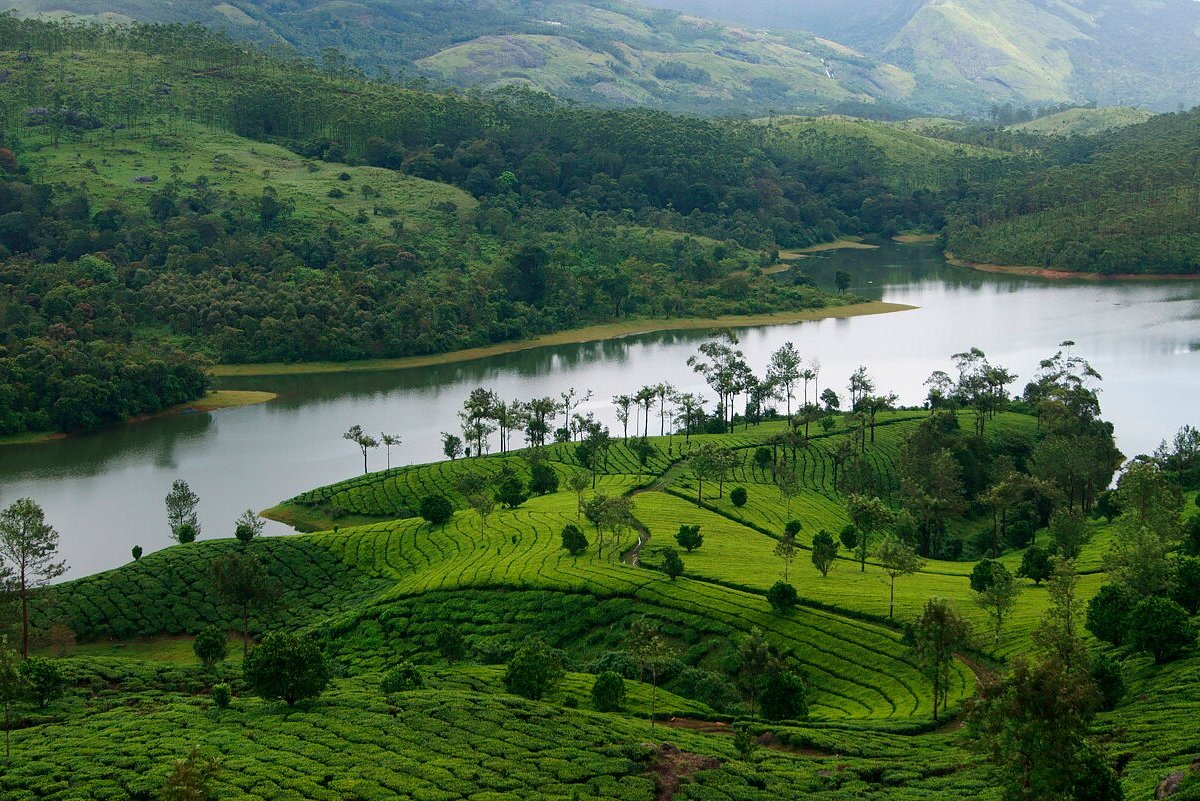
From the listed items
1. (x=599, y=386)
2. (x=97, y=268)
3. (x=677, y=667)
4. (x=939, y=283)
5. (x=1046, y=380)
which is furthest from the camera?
(x=939, y=283)

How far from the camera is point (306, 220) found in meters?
141

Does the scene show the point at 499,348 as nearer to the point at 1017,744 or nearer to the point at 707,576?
the point at 707,576

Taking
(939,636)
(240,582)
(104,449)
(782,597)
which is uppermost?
(939,636)

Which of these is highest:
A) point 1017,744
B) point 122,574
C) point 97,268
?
point 97,268

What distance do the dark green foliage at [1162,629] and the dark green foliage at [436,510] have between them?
3691 centimetres

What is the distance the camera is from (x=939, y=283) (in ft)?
517

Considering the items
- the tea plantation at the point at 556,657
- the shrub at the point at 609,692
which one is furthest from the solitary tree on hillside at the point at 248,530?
the shrub at the point at 609,692

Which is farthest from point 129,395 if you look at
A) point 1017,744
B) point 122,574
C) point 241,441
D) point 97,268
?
point 1017,744

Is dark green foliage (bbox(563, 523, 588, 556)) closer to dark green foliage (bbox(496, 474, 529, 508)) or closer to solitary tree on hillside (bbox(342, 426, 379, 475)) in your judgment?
dark green foliage (bbox(496, 474, 529, 508))

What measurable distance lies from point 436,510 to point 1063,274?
396 feet

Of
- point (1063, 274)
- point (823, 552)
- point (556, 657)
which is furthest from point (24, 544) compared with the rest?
point (1063, 274)

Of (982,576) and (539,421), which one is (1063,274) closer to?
(539,421)

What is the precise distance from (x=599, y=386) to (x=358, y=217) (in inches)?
2185

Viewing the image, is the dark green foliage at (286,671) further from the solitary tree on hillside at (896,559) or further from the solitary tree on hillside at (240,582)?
the solitary tree on hillside at (896,559)
